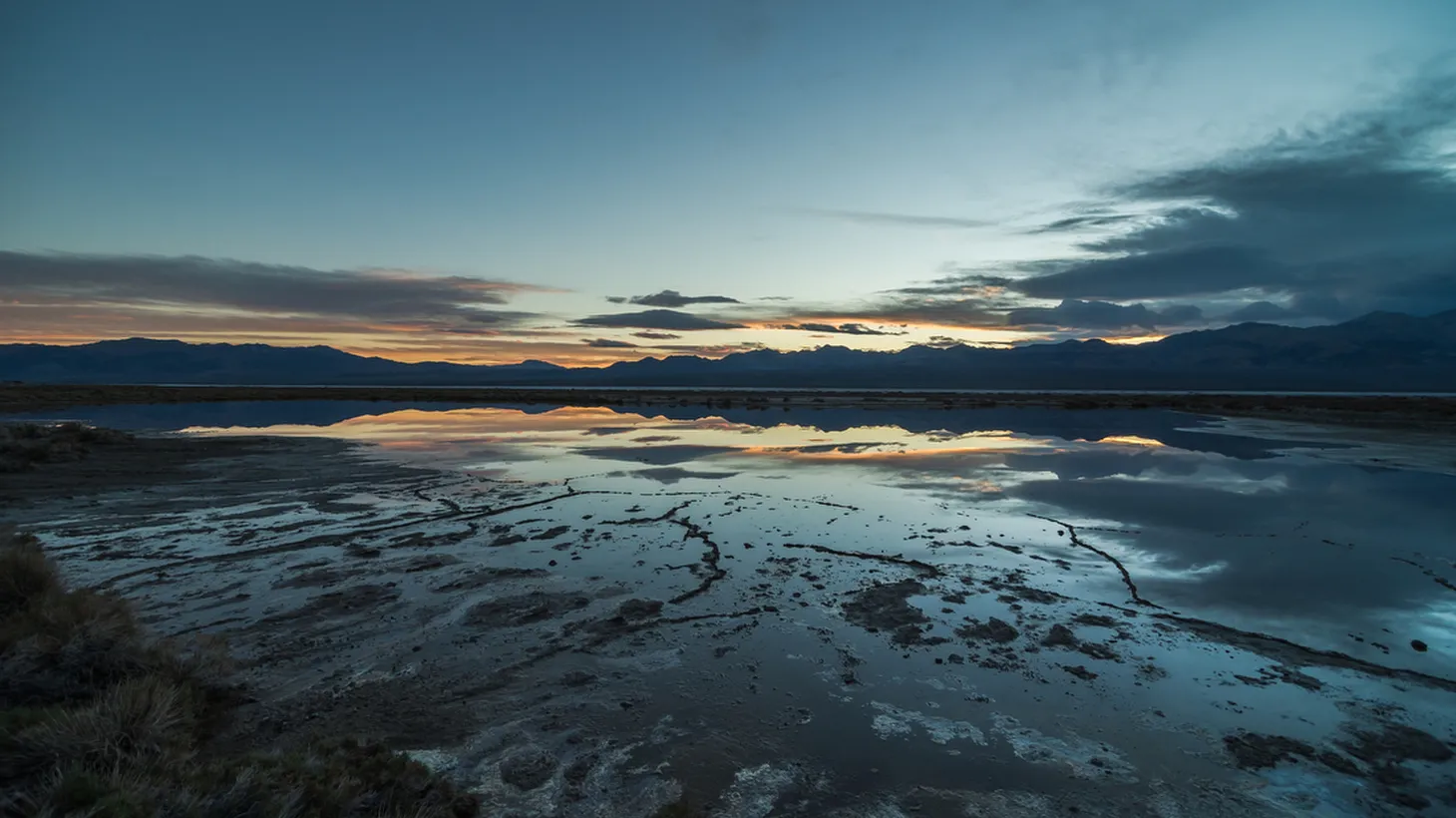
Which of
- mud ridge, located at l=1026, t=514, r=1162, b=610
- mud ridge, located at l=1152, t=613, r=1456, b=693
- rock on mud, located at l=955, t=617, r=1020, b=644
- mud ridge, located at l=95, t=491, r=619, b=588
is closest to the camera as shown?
mud ridge, located at l=1152, t=613, r=1456, b=693

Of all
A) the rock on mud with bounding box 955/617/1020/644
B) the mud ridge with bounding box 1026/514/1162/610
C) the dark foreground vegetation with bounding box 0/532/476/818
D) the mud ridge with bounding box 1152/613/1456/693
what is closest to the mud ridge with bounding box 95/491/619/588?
the dark foreground vegetation with bounding box 0/532/476/818

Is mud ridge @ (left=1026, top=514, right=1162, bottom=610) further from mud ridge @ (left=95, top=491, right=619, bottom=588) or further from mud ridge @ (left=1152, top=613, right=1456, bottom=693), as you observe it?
mud ridge @ (left=95, top=491, right=619, bottom=588)

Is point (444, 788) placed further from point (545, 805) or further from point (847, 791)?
point (847, 791)

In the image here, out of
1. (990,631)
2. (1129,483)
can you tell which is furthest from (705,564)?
(1129,483)

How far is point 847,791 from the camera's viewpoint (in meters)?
5.53

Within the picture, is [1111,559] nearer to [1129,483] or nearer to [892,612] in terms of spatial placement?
→ [892,612]

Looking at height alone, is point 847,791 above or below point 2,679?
below

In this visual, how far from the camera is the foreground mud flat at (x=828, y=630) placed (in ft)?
Answer: 19.0

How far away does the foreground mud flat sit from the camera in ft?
19.0

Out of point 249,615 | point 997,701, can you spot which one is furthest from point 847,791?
point 249,615

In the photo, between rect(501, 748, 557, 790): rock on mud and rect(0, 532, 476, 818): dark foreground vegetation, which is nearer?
rect(0, 532, 476, 818): dark foreground vegetation

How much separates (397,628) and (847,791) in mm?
6292

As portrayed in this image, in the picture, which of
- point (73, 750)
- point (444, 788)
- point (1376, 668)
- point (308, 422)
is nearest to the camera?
point (73, 750)

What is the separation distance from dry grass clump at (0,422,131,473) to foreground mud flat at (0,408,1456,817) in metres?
5.02
